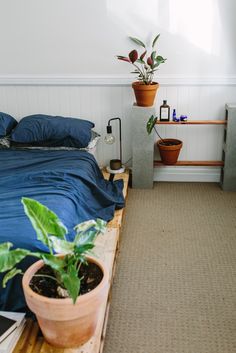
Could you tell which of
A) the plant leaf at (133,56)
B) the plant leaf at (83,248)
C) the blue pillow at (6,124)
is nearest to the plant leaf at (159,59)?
the plant leaf at (133,56)

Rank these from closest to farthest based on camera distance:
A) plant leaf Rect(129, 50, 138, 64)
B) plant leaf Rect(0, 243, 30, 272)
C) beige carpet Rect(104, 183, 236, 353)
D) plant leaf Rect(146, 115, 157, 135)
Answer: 1. plant leaf Rect(0, 243, 30, 272)
2. beige carpet Rect(104, 183, 236, 353)
3. plant leaf Rect(129, 50, 138, 64)
4. plant leaf Rect(146, 115, 157, 135)

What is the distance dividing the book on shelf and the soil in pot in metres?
0.21

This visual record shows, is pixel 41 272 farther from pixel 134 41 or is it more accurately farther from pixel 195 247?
pixel 134 41

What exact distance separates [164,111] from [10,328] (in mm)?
2176

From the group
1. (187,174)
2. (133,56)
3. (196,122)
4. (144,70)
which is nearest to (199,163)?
(187,174)

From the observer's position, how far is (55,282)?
1.43 m

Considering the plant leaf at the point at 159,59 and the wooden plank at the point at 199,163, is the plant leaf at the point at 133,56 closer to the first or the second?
the plant leaf at the point at 159,59

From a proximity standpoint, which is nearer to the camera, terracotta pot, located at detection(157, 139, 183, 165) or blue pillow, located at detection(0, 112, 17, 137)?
blue pillow, located at detection(0, 112, 17, 137)

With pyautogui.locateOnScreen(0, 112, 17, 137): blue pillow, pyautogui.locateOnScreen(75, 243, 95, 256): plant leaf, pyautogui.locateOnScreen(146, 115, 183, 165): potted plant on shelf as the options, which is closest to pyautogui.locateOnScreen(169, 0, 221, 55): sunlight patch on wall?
pyautogui.locateOnScreen(146, 115, 183, 165): potted plant on shelf

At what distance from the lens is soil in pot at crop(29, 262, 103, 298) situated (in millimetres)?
1393

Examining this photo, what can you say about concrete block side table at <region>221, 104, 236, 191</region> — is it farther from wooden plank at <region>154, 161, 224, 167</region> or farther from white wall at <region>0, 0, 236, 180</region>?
white wall at <region>0, 0, 236, 180</region>

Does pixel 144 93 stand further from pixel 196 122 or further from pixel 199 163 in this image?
pixel 199 163

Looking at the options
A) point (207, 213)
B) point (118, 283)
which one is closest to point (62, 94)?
point (207, 213)

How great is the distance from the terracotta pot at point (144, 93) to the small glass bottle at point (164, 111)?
115mm
